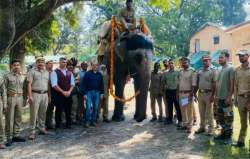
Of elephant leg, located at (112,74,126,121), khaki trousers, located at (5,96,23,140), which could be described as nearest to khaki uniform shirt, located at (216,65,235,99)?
elephant leg, located at (112,74,126,121)

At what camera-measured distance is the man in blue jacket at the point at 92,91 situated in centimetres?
1133

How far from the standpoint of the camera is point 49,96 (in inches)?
436

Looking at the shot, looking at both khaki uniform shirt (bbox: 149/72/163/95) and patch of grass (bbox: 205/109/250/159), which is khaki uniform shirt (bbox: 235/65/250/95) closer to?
patch of grass (bbox: 205/109/250/159)

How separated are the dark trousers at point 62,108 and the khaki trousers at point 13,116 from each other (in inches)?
53.4

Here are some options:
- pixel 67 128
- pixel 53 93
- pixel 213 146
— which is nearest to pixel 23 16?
pixel 53 93

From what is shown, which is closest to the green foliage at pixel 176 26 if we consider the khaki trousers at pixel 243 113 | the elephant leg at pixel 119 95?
the elephant leg at pixel 119 95

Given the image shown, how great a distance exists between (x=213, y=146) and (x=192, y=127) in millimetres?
2048

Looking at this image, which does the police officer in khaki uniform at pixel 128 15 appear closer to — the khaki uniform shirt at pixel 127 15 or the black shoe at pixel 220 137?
the khaki uniform shirt at pixel 127 15

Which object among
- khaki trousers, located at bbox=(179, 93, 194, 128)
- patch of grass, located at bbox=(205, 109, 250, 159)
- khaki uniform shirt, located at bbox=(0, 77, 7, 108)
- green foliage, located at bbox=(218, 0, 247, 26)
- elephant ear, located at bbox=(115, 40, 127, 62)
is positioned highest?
green foliage, located at bbox=(218, 0, 247, 26)

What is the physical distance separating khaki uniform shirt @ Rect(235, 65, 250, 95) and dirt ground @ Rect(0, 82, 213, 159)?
134 centimetres

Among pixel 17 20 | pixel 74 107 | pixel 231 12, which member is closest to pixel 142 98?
pixel 74 107

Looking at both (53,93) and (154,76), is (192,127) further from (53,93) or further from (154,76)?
(53,93)

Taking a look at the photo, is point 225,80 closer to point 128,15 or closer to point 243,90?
point 243,90

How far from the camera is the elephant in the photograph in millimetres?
10766
